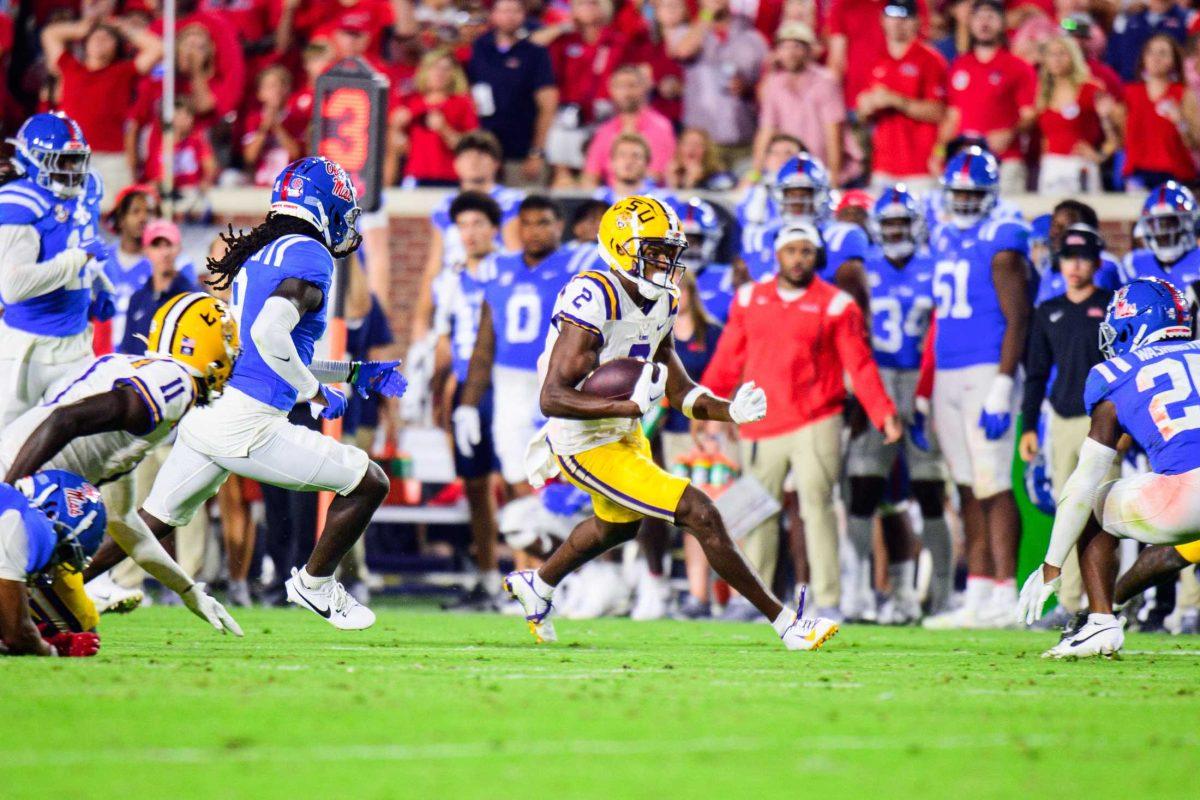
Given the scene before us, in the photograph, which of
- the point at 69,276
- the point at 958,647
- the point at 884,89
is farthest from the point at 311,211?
the point at 884,89

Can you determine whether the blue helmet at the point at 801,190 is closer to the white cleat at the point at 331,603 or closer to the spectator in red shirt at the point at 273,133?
the white cleat at the point at 331,603

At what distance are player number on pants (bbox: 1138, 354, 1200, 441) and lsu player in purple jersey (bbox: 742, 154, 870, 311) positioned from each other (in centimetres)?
348

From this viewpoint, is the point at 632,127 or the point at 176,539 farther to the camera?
the point at 632,127

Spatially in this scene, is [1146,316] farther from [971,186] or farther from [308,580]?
[308,580]

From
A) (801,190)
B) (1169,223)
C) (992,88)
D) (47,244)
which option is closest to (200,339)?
(47,244)

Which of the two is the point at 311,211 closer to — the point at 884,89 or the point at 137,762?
the point at 137,762

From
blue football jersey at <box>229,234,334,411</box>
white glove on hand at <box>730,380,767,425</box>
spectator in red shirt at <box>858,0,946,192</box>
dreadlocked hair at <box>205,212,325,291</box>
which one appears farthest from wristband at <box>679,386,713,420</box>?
spectator in red shirt at <box>858,0,946,192</box>

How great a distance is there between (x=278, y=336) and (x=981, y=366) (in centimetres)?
497

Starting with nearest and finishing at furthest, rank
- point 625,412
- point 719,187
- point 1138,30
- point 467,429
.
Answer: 1. point 625,412
2. point 467,429
3. point 719,187
4. point 1138,30

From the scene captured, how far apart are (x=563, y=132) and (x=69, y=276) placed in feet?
19.1

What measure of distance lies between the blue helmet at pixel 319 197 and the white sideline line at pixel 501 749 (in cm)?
384

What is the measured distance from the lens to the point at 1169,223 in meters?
10.6

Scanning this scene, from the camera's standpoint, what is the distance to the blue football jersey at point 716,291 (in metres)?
12.0

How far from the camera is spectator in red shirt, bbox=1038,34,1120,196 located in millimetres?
13156
